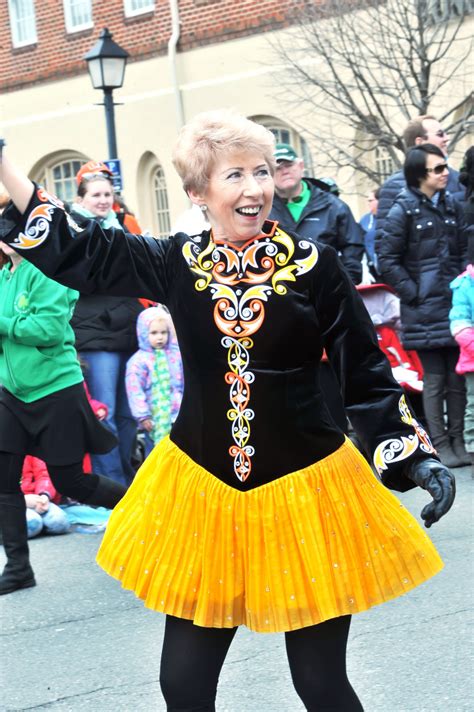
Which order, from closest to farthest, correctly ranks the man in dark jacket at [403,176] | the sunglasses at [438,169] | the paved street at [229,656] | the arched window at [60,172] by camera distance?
the paved street at [229,656] → the sunglasses at [438,169] → the man in dark jacket at [403,176] → the arched window at [60,172]

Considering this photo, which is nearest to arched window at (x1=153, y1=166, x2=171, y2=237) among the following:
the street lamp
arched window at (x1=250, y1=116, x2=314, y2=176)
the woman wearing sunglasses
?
arched window at (x1=250, y1=116, x2=314, y2=176)

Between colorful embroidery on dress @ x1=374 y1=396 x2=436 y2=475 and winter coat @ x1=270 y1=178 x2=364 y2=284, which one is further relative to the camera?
winter coat @ x1=270 y1=178 x2=364 y2=284

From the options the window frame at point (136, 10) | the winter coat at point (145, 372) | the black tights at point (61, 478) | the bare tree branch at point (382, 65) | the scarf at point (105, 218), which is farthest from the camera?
the window frame at point (136, 10)

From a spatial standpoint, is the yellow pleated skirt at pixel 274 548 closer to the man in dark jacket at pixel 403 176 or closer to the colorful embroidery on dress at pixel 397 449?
the colorful embroidery on dress at pixel 397 449

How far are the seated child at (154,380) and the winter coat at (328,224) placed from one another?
3.26ft

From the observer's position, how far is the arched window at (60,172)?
25.0m

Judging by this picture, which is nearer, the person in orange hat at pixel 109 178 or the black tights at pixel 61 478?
the black tights at pixel 61 478

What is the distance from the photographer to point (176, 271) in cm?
341

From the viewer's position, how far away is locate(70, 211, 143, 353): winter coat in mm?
8281

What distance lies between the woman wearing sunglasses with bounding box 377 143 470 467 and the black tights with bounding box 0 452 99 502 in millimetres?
2952

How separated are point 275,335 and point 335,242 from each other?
5.04m

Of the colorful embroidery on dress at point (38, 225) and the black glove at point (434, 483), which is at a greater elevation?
the colorful embroidery on dress at point (38, 225)

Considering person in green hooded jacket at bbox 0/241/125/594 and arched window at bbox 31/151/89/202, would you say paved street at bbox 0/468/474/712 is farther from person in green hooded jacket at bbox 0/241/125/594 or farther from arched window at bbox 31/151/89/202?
arched window at bbox 31/151/89/202

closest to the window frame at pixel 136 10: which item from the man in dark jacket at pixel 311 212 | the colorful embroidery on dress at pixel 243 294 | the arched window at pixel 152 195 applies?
the arched window at pixel 152 195
